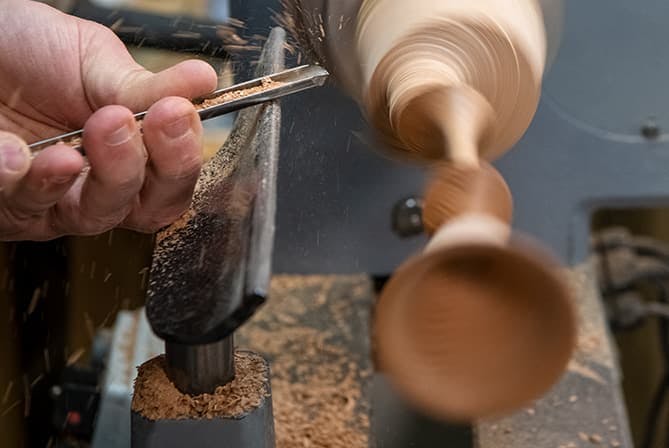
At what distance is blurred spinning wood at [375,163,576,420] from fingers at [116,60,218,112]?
0.31 metres

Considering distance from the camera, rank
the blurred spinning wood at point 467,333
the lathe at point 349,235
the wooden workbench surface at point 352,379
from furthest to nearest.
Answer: the wooden workbench surface at point 352,379
the lathe at point 349,235
the blurred spinning wood at point 467,333

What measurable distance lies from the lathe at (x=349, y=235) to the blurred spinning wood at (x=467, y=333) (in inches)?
3.4

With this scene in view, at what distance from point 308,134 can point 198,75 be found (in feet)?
0.79

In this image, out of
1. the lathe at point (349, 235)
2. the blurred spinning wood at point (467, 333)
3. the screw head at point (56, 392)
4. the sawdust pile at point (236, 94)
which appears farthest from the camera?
the screw head at point (56, 392)

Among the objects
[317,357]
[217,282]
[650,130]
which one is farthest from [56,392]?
[650,130]

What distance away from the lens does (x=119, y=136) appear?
637mm

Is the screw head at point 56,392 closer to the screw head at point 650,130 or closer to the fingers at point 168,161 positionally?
the fingers at point 168,161

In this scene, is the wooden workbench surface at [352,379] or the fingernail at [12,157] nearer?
the fingernail at [12,157]

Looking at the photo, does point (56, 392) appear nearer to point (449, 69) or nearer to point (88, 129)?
point (88, 129)

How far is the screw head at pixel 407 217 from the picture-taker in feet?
3.31

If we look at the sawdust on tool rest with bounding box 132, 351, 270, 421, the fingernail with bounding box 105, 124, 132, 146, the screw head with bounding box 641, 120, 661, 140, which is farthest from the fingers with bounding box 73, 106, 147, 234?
the screw head with bounding box 641, 120, 661, 140

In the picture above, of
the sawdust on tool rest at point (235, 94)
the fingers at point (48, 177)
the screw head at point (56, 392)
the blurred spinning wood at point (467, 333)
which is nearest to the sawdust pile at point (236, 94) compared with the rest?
the sawdust on tool rest at point (235, 94)

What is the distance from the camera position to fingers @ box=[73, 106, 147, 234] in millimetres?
630

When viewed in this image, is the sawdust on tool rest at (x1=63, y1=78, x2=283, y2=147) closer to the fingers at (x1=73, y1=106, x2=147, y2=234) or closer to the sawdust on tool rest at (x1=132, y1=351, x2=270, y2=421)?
the fingers at (x1=73, y1=106, x2=147, y2=234)
